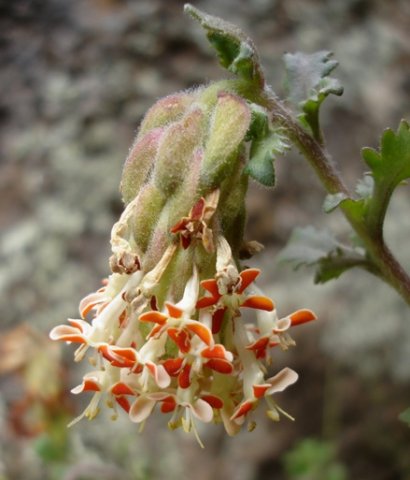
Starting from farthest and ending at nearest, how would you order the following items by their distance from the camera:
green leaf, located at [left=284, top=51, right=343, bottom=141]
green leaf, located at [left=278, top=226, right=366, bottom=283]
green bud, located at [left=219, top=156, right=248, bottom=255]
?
green leaf, located at [left=278, top=226, right=366, bottom=283] → green leaf, located at [left=284, top=51, right=343, bottom=141] → green bud, located at [left=219, top=156, right=248, bottom=255]

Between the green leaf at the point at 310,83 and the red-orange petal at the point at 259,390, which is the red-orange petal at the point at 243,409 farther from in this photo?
the green leaf at the point at 310,83

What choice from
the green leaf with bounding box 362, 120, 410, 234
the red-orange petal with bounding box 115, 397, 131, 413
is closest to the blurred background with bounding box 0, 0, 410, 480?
the red-orange petal with bounding box 115, 397, 131, 413

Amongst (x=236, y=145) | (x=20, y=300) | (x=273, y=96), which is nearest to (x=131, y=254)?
(x=236, y=145)

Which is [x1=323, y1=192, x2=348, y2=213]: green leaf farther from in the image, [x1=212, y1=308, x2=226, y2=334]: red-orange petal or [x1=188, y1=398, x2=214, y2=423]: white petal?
[x1=188, y1=398, x2=214, y2=423]: white petal

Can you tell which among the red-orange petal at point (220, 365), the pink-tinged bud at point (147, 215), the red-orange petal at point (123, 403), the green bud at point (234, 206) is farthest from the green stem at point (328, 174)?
the red-orange petal at point (123, 403)

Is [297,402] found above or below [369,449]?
above

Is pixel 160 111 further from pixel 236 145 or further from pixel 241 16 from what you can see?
pixel 241 16
